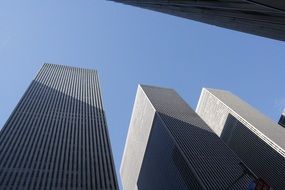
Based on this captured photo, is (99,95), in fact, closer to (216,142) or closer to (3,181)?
(216,142)

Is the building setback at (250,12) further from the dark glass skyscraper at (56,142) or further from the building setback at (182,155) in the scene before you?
the building setback at (182,155)

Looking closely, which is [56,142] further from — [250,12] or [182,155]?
[250,12]

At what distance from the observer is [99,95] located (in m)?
176

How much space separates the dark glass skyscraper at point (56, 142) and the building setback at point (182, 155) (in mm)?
31414

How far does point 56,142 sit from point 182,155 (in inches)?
1922

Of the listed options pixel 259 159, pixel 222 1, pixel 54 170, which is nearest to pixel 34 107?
pixel 54 170

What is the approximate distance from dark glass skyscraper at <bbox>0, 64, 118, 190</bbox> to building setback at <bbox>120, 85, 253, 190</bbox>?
3141 cm

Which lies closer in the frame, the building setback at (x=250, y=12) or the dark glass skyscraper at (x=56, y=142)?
the building setback at (x=250, y=12)

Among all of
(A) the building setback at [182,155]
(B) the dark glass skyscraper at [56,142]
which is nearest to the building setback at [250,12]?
(B) the dark glass skyscraper at [56,142]

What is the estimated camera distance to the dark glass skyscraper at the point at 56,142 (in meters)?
95.1

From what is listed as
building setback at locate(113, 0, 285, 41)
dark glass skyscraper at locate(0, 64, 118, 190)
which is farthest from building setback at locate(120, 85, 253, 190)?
building setback at locate(113, 0, 285, 41)

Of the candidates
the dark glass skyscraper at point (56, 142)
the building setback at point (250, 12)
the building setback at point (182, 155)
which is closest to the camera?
the building setback at point (250, 12)

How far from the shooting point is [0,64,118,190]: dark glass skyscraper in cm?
9506

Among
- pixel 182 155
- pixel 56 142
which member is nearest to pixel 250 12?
pixel 56 142
